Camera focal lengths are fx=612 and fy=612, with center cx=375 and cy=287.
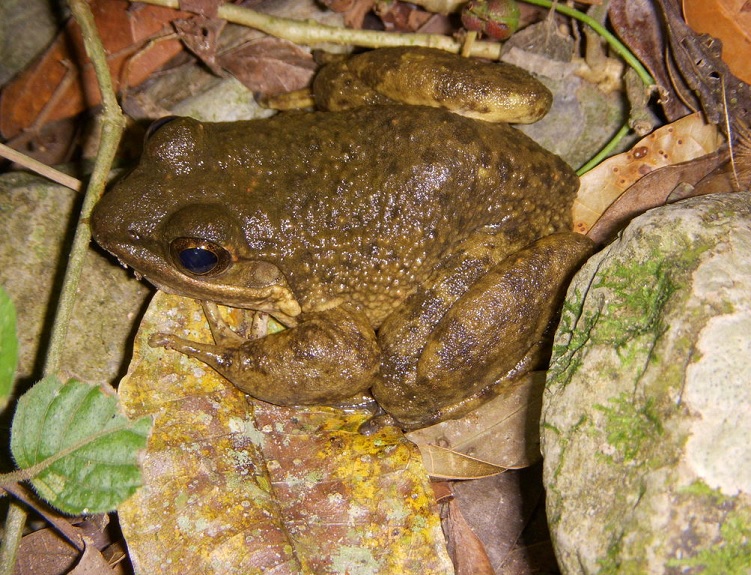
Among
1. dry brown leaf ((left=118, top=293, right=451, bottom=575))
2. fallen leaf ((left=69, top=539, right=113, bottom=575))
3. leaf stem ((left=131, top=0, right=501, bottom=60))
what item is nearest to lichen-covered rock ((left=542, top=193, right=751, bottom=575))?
dry brown leaf ((left=118, top=293, right=451, bottom=575))

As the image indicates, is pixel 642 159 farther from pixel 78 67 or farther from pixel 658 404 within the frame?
pixel 78 67

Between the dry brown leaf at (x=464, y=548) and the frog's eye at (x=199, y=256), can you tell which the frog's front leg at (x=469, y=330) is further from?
the frog's eye at (x=199, y=256)

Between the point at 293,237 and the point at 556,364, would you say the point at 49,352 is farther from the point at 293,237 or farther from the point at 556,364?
the point at 556,364

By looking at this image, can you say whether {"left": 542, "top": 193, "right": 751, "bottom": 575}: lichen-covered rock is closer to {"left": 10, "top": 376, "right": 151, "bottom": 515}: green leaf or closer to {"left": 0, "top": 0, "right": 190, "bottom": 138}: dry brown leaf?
{"left": 10, "top": 376, "right": 151, "bottom": 515}: green leaf

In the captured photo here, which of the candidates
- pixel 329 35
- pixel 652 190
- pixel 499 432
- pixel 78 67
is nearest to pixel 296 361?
pixel 499 432

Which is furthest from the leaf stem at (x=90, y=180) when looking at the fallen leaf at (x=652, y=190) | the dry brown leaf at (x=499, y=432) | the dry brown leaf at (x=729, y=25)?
the dry brown leaf at (x=729, y=25)
